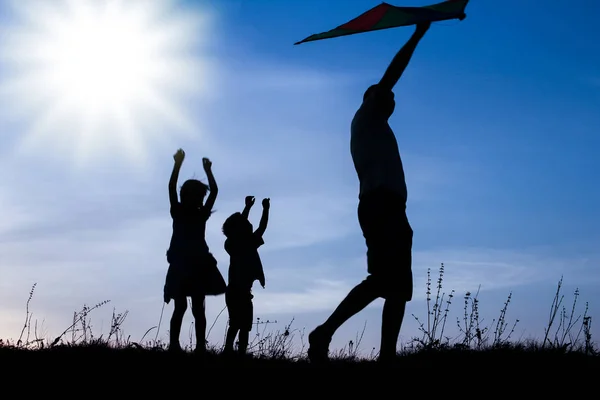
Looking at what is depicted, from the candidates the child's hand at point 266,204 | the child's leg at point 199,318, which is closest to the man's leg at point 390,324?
the child's leg at point 199,318

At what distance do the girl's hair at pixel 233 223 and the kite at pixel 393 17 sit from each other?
3.20m

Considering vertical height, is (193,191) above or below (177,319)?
above

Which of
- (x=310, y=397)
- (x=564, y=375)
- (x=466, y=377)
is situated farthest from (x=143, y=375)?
(x=564, y=375)

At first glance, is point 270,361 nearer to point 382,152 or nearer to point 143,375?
point 143,375

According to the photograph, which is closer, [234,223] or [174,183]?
[174,183]

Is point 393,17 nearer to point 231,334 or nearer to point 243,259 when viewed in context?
point 243,259

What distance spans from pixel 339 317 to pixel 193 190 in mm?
3036

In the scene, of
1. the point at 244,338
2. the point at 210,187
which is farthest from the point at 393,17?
the point at 244,338

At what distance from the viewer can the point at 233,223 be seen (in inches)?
363

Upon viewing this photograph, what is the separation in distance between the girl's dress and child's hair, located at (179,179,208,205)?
10 centimetres

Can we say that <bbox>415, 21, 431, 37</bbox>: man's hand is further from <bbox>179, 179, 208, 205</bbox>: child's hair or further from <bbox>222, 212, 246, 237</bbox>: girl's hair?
<bbox>222, 212, 246, 237</bbox>: girl's hair

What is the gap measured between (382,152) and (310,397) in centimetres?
216

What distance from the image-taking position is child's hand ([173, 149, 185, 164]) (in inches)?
326

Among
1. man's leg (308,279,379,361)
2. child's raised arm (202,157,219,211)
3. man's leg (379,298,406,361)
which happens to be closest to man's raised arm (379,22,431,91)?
man's leg (308,279,379,361)
